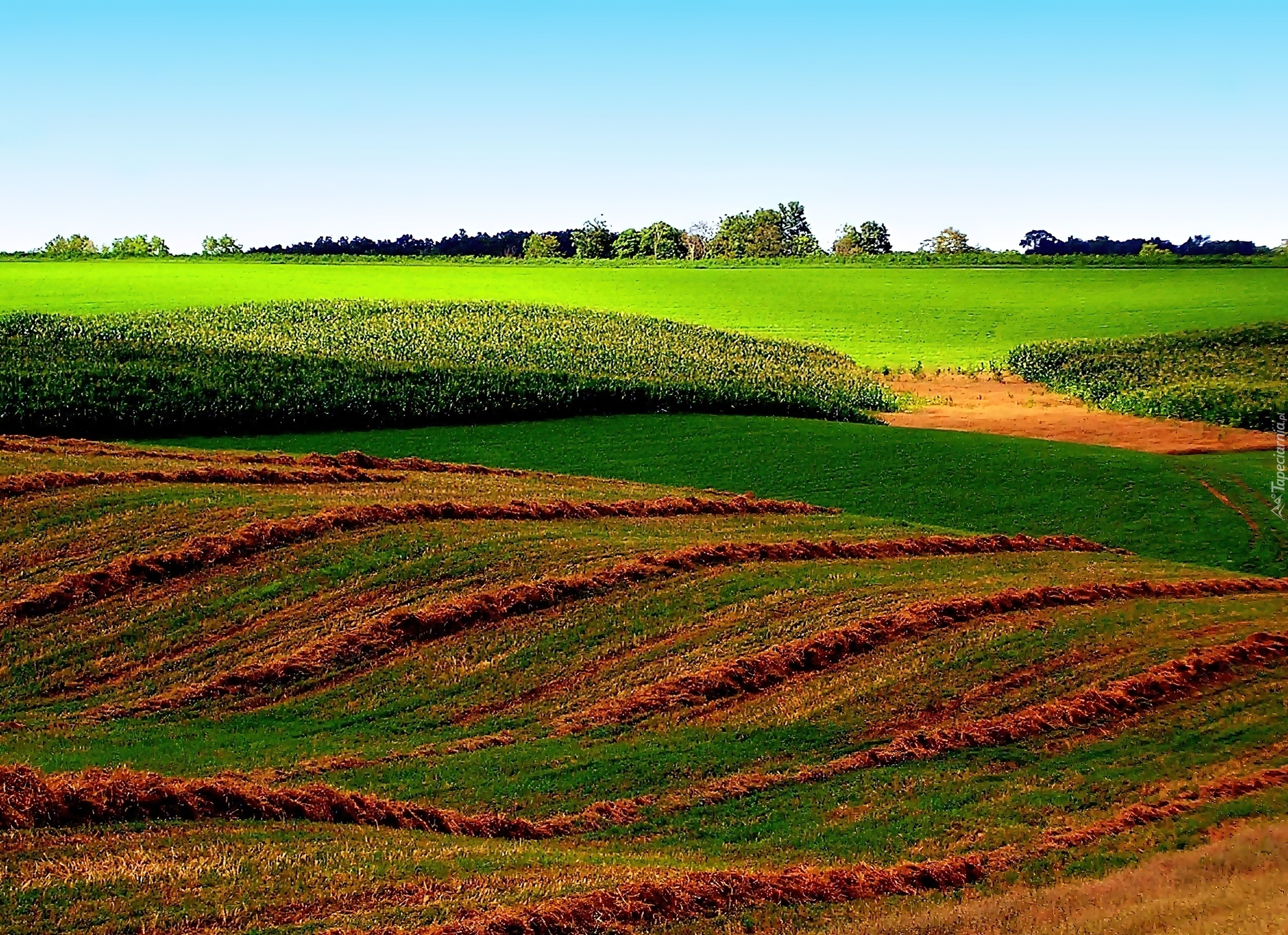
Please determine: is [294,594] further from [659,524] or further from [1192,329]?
[1192,329]

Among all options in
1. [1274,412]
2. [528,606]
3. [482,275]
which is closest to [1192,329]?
[1274,412]

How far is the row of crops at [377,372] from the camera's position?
1527 inches

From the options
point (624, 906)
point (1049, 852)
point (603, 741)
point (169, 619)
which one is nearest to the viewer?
point (624, 906)

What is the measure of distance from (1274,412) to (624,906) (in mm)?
41124

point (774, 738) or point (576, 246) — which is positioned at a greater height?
point (576, 246)

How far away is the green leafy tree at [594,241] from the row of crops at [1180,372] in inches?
3698

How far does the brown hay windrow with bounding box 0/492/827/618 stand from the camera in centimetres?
2061

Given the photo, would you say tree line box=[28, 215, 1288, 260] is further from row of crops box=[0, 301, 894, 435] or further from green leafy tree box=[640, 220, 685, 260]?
row of crops box=[0, 301, 894, 435]

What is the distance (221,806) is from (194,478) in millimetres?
15189

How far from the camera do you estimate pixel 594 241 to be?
6073 inches

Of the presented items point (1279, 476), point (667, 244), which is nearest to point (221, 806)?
point (1279, 476)

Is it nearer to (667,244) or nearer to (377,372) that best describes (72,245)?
(667,244)

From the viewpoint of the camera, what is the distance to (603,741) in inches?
634

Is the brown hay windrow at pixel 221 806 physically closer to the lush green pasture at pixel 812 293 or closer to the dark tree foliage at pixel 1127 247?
the lush green pasture at pixel 812 293
